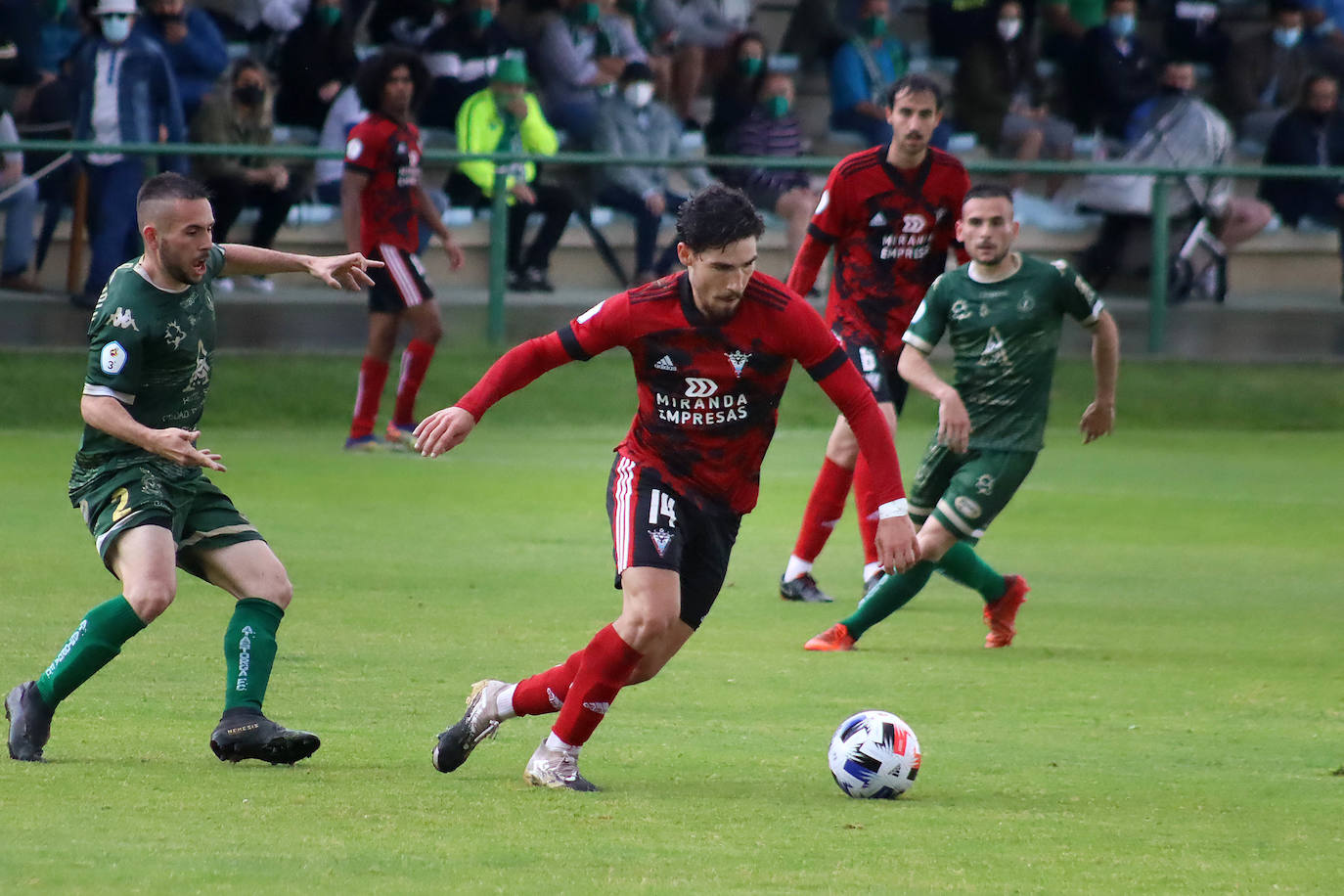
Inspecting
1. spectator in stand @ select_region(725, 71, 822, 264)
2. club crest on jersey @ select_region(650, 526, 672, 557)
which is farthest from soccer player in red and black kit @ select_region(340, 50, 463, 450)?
club crest on jersey @ select_region(650, 526, 672, 557)

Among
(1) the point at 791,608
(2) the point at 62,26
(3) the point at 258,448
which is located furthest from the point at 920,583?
(2) the point at 62,26

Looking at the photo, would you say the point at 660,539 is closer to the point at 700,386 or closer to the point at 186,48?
the point at 700,386

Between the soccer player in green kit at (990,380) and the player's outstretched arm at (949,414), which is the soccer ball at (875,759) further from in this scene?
the soccer player in green kit at (990,380)

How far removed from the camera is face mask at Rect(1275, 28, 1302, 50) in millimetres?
21062

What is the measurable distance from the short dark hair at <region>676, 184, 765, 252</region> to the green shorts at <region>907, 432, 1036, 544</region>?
2644 millimetres

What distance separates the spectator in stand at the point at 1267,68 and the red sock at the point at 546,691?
16733 millimetres

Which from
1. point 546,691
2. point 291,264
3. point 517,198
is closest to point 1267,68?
point 517,198

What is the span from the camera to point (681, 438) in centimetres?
553

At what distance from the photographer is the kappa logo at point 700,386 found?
5461mm

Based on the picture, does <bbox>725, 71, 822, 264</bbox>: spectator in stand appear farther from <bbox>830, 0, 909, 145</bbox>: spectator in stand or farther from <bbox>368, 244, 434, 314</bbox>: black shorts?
<bbox>368, 244, 434, 314</bbox>: black shorts

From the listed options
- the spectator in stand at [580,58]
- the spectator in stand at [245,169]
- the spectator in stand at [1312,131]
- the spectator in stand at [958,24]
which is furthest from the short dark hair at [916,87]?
the spectator in stand at [958,24]

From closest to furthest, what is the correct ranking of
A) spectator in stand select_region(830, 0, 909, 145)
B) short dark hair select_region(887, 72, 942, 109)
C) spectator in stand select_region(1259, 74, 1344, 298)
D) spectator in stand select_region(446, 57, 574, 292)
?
short dark hair select_region(887, 72, 942, 109), spectator in stand select_region(446, 57, 574, 292), spectator in stand select_region(1259, 74, 1344, 298), spectator in stand select_region(830, 0, 909, 145)

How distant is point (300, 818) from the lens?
190 inches

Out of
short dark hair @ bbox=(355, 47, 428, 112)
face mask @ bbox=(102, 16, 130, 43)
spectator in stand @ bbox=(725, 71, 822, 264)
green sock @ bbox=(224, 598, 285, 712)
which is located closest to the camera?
green sock @ bbox=(224, 598, 285, 712)
